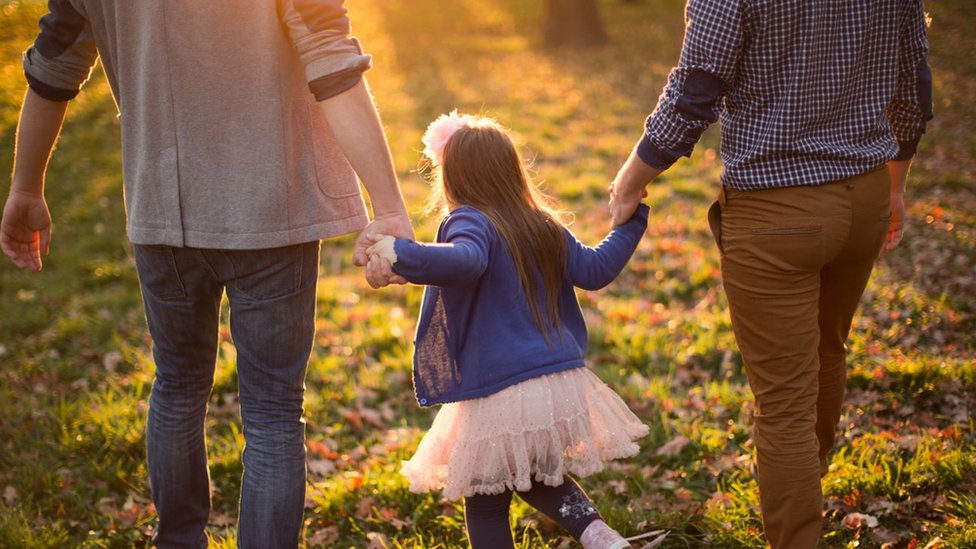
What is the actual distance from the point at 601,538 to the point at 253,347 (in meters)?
1.25

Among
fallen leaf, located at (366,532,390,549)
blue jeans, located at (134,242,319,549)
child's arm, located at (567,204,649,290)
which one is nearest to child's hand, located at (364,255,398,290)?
blue jeans, located at (134,242,319,549)

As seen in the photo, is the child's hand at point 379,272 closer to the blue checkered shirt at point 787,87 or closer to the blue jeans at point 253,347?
the blue jeans at point 253,347

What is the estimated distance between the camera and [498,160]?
285 centimetres

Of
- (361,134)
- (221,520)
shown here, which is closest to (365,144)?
(361,134)

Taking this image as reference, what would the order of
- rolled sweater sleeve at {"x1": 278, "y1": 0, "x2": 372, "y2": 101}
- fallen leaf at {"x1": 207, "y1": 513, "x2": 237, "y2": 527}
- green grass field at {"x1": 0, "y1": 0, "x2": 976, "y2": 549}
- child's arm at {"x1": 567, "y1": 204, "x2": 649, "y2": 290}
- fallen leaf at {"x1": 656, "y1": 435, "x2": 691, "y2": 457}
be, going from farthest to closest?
fallen leaf at {"x1": 656, "y1": 435, "x2": 691, "y2": 457}, fallen leaf at {"x1": 207, "y1": 513, "x2": 237, "y2": 527}, green grass field at {"x1": 0, "y1": 0, "x2": 976, "y2": 549}, child's arm at {"x1": 567, "y1": 204, "x2": 649, "y2": 290}, rolled sweater sleeve at {"x1": 278, "y1": 0, "x2": 372, "y2": 101}

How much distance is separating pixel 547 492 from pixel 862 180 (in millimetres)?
1423

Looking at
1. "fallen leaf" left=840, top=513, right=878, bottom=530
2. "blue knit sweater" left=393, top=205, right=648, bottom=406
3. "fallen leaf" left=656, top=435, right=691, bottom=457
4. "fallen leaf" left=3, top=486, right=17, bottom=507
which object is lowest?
"fallen leaf" left=656, top=435, right=691, bottom=457

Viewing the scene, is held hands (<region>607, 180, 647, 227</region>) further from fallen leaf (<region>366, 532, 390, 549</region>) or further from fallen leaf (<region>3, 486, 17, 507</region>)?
fallen leaf (<region>3, 486, 17, 507</region>)

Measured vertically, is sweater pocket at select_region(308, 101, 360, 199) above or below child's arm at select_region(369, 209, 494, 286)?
above

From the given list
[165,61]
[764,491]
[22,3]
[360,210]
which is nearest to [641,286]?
[764,491]

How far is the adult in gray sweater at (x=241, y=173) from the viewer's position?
2410 mm

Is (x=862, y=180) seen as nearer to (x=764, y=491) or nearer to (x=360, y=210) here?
(x=764, y=491)

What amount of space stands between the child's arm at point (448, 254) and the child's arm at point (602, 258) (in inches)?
13.1

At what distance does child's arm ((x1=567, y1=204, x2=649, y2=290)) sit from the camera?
290 cm
